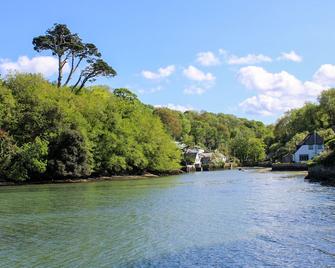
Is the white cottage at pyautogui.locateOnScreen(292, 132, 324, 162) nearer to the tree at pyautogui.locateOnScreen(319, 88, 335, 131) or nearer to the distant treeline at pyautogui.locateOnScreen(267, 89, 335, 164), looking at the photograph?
the distant treeline at pyautogui.locateOnScreen(267, 89, 335, 164)

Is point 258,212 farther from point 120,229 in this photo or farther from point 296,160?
point 296,160

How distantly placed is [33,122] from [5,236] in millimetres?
48753

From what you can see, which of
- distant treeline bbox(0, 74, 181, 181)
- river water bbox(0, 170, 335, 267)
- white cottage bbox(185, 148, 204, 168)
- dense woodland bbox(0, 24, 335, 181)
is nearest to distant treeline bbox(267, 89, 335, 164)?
white cottage bbox(185, 148, 204, 168)

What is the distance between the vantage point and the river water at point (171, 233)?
682 inches

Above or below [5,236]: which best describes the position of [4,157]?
above

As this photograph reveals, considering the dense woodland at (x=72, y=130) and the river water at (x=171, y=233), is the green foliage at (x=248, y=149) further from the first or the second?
the river water at (x=171, y=233)

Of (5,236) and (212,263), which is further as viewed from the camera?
(5,236)

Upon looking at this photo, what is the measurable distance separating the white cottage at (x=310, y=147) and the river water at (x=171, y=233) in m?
67.7

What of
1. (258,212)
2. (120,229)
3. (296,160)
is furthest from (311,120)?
(120,229)

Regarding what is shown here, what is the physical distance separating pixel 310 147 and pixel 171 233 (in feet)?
284

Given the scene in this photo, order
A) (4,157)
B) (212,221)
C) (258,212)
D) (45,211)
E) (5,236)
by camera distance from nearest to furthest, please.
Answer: (5,236) < (212,221) < (258,212) < (45,211) < (4,157)

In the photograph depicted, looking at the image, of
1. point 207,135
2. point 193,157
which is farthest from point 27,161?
point 207,135

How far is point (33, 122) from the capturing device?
69.6m

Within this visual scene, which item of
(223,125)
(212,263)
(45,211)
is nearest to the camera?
(212,263)
